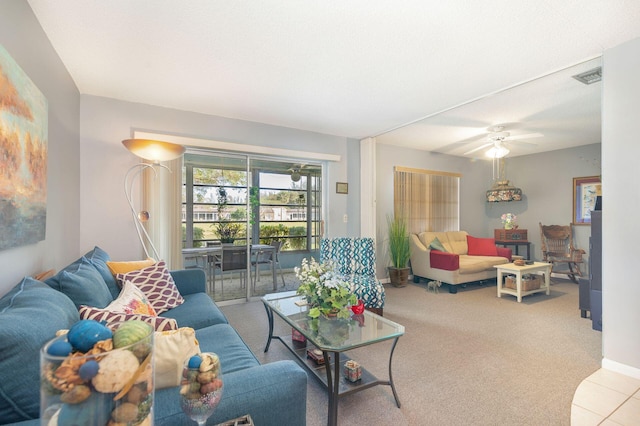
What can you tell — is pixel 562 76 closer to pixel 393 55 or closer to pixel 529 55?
pixel 529 55

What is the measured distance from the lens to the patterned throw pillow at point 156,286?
221cm

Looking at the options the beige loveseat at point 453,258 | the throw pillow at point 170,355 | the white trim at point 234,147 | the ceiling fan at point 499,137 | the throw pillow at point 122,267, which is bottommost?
the beige loveseat at point 453,258

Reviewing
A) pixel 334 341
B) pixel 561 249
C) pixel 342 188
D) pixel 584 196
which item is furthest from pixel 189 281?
pixel 584 196

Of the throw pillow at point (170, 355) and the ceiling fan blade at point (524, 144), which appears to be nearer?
the throw pillow at point (170, 355)

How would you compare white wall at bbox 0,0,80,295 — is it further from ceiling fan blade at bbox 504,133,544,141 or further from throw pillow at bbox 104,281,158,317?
ceiling fan blade at bbox 504,133,544,141

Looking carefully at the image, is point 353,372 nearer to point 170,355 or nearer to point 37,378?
point 170,355

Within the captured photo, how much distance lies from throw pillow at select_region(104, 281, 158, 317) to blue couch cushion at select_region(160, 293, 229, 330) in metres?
0.29

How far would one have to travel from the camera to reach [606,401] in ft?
6.10

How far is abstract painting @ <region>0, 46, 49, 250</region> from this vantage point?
1.39 meters

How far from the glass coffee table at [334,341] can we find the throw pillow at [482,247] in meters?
3.90

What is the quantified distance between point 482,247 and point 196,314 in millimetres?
4923

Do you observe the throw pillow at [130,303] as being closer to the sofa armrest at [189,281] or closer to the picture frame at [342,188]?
the sofa armrest at [189,281]

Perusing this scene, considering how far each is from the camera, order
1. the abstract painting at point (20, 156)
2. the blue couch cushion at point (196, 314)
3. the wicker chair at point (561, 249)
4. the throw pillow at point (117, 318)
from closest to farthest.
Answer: the throw pillow at point (117, 318) < the abstract painting at point (20, 156) < the blue couch cushion at point (196, 314) < the wicker chair at point (561, 249)

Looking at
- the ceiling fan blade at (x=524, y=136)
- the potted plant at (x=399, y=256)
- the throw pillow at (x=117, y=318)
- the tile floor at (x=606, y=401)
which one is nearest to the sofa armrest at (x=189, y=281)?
the throw pillow at (x=117, y=318)
